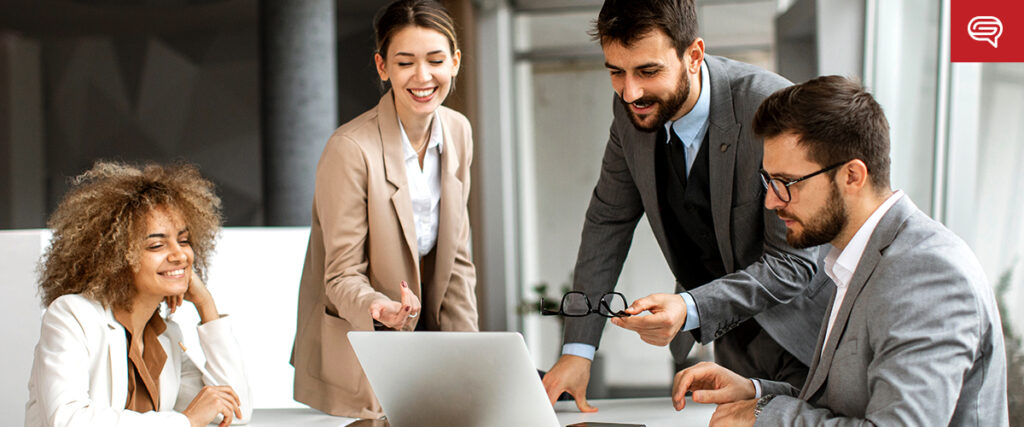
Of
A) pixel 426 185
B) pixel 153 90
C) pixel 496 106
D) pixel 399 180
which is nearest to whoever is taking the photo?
pixel 399 180

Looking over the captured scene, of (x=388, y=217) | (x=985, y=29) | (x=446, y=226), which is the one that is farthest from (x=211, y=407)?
(x=985, y=29)

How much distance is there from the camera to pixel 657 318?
171cm

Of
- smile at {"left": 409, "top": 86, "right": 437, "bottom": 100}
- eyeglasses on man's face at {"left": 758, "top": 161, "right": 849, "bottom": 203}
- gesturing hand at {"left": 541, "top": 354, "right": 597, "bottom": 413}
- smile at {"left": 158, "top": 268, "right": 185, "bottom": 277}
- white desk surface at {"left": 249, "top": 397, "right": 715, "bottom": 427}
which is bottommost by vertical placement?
white desk surface at {"left": 249, "top": 397, "right": 715, "bottom": 427}

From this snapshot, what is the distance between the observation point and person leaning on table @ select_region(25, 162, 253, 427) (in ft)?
5.91

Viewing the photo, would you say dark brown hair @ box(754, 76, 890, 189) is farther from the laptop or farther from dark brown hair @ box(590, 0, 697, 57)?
the laptop

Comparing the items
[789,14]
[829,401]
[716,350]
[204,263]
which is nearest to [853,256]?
[829,401]

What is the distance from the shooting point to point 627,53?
74.2 inches

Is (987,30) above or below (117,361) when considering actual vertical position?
above

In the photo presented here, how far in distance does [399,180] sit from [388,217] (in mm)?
99

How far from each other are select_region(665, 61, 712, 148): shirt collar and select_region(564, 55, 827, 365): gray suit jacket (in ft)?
0.06

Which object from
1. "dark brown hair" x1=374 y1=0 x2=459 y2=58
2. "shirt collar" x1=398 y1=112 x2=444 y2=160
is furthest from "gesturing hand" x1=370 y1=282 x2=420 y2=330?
"dark brown hair" x1=374 y1=0 x2=459 y2=58

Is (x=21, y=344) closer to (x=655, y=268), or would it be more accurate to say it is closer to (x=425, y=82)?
(x=425, y=82)

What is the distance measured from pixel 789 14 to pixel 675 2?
9.96 feet

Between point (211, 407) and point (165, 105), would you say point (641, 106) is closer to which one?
point (211, 407)
